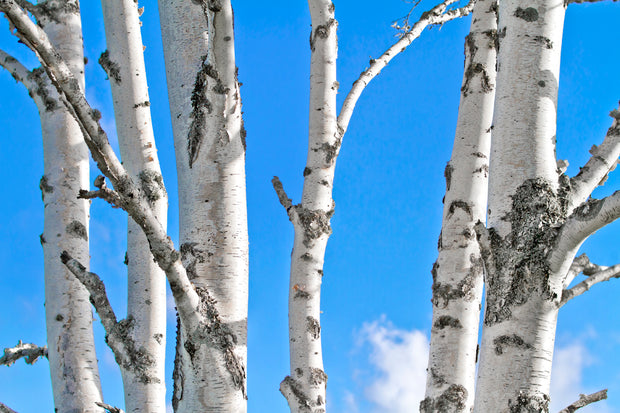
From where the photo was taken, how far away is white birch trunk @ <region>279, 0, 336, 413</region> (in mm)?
3691

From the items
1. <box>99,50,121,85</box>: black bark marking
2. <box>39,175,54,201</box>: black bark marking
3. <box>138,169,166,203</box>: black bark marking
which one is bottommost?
<box>138,169,166,203</box>: black bark marking

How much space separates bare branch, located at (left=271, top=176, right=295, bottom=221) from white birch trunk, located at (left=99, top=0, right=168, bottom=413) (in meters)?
1.02

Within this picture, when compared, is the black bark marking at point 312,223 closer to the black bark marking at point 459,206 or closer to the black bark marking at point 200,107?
the black bark marking at point 459,206

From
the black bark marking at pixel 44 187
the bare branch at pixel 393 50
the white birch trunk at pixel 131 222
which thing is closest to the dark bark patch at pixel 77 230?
the black bark marking at pixel 44 187

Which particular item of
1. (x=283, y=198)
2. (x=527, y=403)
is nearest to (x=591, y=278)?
(x=527, y=403)

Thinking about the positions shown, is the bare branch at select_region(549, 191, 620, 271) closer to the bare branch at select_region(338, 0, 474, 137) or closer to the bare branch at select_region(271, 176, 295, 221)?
the bare branch at select_region(271, 176, 295, 221)

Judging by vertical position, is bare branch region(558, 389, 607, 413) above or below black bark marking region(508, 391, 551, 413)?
above

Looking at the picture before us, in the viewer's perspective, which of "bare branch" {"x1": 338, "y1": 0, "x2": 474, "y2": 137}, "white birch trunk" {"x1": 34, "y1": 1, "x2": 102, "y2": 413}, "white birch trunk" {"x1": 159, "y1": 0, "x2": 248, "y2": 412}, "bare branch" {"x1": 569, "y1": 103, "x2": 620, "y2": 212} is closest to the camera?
"white birch trunk" {"x1": 159, "y1": 0, "x2": 248, "y2": 412}

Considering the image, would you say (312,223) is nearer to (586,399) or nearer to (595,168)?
(595,168)

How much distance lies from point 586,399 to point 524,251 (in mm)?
681

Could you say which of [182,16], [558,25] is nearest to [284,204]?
[182,16]

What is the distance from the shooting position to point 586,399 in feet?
7.23

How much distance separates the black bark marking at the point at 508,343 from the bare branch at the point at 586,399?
1.23 ft

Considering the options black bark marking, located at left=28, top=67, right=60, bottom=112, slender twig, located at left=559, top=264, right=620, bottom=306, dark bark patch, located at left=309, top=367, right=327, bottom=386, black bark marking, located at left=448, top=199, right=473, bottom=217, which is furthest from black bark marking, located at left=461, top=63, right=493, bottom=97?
black bark marking, located at left=28, top=67, right=60, bottom=112
